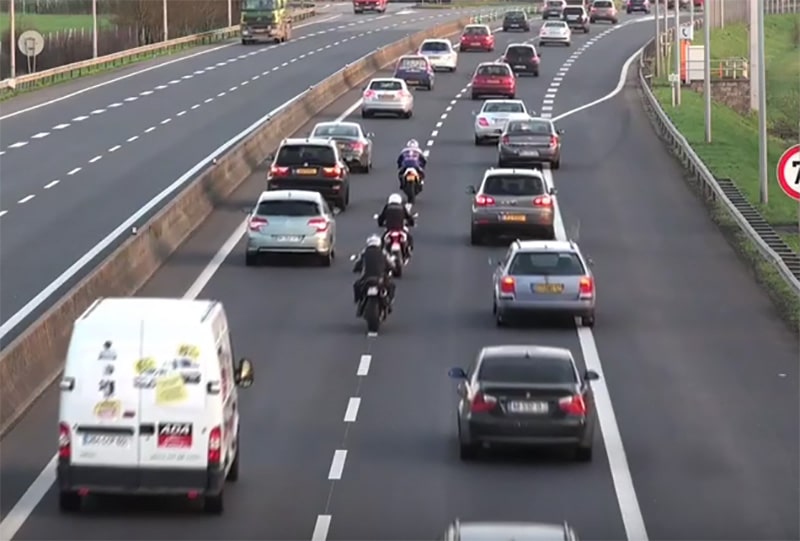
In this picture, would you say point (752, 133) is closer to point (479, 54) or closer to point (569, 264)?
point (479, 54)

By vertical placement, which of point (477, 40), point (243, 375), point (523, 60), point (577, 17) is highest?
point (577, 17)

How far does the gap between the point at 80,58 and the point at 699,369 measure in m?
73.8

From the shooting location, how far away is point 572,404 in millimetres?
20734

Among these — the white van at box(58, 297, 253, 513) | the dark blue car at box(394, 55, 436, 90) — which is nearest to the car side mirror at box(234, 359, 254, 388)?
the white van at box(58, 297, 253, 513)

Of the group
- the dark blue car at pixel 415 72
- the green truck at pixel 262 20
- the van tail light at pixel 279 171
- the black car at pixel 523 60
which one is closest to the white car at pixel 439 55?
the black car at pixel 523 60

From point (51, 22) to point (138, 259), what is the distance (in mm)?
97103

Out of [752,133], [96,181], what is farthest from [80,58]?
[96,181]

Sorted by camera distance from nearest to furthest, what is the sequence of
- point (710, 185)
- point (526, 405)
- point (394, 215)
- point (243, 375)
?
point (243, 375)
point (526, 405)
point (394, 215)
point (710, 185)

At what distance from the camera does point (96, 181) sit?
158ft

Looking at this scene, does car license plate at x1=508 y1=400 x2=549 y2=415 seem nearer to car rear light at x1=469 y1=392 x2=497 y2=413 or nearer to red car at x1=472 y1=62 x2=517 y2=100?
car rear light at x1=469 y1=392 x2=497 y2=413

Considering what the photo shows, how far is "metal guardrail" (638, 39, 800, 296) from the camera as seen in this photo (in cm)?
3398

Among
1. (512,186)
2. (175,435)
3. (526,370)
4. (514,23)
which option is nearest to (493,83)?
(512,186)

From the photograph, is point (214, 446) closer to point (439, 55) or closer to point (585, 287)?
point (585, 287)

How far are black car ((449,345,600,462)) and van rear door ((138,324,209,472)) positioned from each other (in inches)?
158
